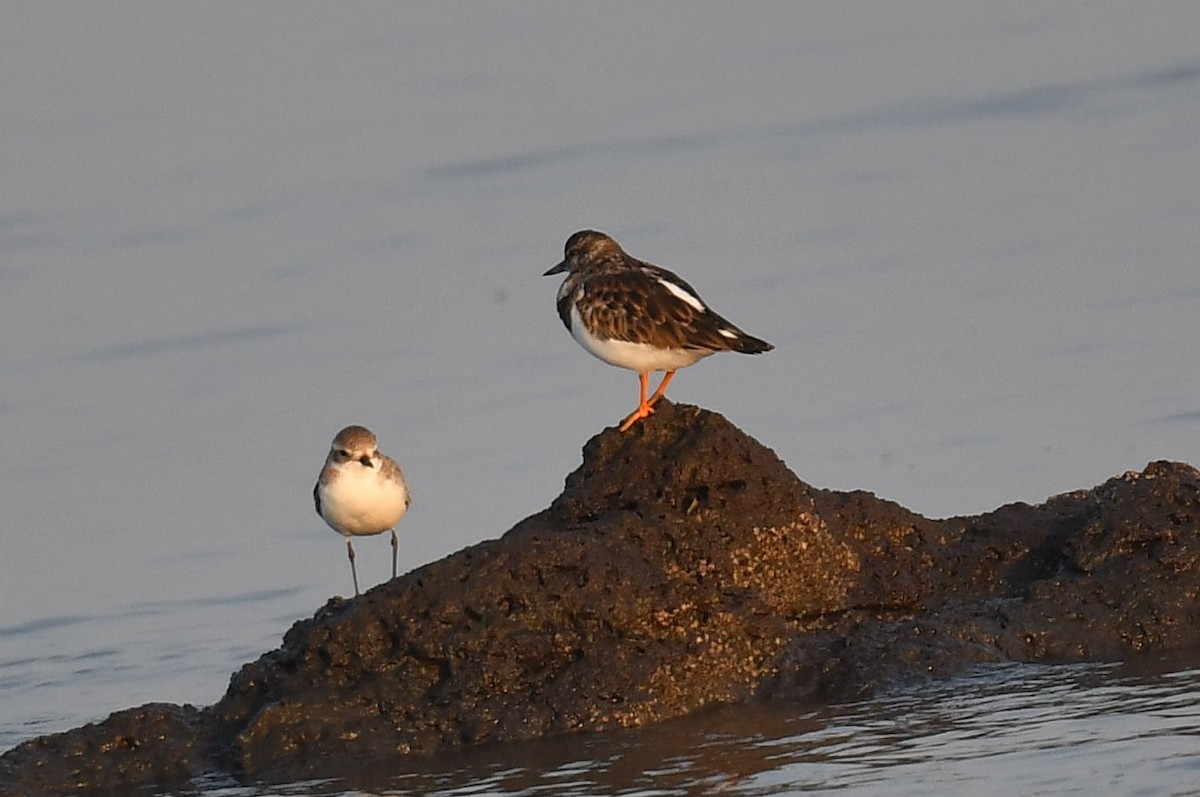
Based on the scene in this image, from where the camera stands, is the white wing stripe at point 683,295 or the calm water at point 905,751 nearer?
the calm water at point 905,751

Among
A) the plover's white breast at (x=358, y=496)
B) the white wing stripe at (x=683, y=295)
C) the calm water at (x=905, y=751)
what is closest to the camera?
the calm water at (x=905, y=751)

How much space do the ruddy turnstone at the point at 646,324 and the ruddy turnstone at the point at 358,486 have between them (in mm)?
1142

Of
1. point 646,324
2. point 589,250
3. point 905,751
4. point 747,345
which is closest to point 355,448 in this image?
point 589,250

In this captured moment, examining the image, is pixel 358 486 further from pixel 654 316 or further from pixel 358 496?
pixel 654 316

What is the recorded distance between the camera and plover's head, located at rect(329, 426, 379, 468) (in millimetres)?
10648

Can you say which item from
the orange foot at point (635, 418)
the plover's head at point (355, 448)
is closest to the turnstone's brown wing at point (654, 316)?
the orange foot at point (635, 418)

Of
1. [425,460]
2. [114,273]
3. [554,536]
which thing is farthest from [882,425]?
[114,273]

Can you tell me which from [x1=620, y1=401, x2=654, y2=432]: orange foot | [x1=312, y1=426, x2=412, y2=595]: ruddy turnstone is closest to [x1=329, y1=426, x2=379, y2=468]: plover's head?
[x1=312, y1=426, x2=412, y2=595]: ruddy turnstone

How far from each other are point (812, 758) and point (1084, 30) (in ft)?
48.5

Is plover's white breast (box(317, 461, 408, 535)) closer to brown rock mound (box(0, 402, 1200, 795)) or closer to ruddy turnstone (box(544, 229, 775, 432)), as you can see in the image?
ruddy turnstone (box(544, 229, 775, 432))

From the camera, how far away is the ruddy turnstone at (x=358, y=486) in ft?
34.8

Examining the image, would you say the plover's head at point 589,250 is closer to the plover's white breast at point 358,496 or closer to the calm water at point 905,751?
the plover's white breast at point 358,496

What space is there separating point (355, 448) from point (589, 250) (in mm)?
1350

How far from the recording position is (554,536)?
8664 millimetres
